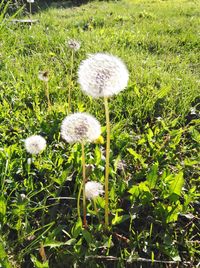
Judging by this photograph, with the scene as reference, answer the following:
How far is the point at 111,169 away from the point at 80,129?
23.5 inches

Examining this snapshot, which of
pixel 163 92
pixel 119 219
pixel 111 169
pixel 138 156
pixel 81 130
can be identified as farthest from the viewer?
pixel 163 92

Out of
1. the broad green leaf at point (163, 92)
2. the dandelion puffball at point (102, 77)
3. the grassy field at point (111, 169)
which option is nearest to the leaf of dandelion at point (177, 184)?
the grassy field at point (111, 169)

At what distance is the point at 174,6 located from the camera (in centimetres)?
862

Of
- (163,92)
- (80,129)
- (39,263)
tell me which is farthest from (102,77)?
(163,92)

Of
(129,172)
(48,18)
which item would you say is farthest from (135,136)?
(48,18)

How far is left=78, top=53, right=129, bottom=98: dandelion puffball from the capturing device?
6.00 ft

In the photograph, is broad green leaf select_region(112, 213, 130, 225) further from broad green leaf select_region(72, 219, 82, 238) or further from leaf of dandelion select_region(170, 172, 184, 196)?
leaf of dandelion select_region(170, 172, 184, 196)

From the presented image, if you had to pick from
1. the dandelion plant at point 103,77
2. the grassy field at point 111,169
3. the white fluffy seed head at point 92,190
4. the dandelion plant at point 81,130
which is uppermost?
the dandelion plant at point 103,77

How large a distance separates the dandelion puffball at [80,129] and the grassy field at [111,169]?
40cm

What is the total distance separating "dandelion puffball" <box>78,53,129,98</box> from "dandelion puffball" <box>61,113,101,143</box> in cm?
19

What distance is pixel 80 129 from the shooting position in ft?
6.35

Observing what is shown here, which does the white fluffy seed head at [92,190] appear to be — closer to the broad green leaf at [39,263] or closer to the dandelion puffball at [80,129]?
the dandelion puffball at [80,129]

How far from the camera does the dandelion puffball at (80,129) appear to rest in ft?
6.29

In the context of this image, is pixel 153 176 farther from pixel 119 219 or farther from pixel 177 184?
pixel 119 219
